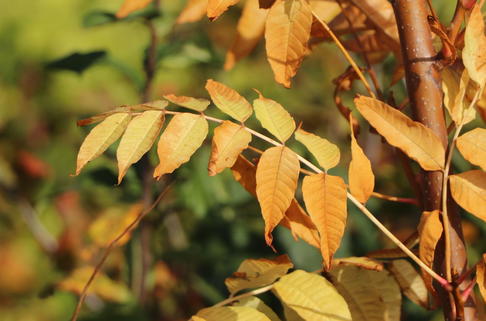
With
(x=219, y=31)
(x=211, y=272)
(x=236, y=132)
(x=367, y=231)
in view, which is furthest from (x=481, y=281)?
(x=219, y=31)

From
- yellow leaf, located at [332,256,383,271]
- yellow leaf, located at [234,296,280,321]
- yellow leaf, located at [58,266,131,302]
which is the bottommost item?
yellow leaf, located at [58,266,131,302]

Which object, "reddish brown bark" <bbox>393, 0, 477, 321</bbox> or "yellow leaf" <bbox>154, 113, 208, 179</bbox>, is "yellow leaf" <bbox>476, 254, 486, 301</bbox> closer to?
"reddish brown bark" <bbox>393, 0, 477, 321</bbox>

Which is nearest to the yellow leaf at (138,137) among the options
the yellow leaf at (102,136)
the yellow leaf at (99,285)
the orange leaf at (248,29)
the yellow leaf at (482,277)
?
the yellow leaf at (102,136)

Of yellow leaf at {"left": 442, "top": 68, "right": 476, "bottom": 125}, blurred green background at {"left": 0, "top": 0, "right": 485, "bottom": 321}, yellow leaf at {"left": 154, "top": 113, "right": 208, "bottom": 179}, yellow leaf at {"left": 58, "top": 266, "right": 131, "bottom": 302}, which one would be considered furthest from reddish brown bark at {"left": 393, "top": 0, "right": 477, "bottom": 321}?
yellow leaf at {"left": 58, "top": 266, "right": 131, "bottom": 302}

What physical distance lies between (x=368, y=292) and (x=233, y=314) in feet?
0.51

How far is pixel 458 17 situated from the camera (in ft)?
2.35

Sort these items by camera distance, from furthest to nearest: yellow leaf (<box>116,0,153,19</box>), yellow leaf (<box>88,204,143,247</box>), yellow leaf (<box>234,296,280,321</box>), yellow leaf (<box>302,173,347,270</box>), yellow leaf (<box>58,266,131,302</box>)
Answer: yellow leaf (<box>88,204,143,247</box>) < yellow leaf (<box>58,266,131,302</box>) < yellow leaf (<box>116,0,153,19</box>) < yellow leaf (<box>234,296,280,321</box>) < yellow leaf (<box>302,173,347,270</box>)

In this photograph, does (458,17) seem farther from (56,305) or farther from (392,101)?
(56,305)

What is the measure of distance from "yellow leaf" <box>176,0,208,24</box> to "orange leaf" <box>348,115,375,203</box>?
14.0 inches

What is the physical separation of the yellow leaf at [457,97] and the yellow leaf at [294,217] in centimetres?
18

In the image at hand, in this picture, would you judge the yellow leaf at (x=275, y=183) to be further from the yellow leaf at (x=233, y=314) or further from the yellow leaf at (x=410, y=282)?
the yellow leaf at (x=410, y=282)

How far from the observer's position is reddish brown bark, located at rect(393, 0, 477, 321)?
2.27 ft

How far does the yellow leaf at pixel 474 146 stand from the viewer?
0.63m

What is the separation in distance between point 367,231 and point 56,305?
982 millimetres
